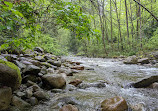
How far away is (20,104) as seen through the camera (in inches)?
78.5

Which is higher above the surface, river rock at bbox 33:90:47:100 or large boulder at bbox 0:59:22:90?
large boulder at bbox 0:59:22:90

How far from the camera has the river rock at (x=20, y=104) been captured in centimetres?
197

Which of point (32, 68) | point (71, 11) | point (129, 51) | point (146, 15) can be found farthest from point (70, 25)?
point (146, 15)

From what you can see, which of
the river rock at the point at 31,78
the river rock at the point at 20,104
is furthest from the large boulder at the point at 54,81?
the river rock at the point at 20,104

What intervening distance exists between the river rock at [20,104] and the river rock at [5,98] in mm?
103

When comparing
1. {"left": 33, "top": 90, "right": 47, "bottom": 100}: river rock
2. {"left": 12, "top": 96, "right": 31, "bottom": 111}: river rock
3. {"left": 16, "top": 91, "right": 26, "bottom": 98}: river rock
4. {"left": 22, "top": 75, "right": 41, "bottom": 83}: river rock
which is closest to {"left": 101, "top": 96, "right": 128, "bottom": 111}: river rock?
{"left": 33, "top": 90, "right": 47, "bottom": 100}: river rock

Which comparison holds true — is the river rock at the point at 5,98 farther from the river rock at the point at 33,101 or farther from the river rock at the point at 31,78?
the river rock at the point at 31,78

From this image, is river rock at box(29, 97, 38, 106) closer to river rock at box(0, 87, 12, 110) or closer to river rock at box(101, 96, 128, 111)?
river rock at box(0, 87, 12, 110)

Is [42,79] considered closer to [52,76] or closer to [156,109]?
[52,76]

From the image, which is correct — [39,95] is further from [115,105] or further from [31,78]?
[115,105]

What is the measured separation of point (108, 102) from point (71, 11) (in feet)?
5.75

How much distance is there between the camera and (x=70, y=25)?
2.31 m

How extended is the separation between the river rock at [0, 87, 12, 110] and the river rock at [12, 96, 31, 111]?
0.34ft

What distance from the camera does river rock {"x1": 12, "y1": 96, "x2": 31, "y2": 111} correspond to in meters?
1.97
